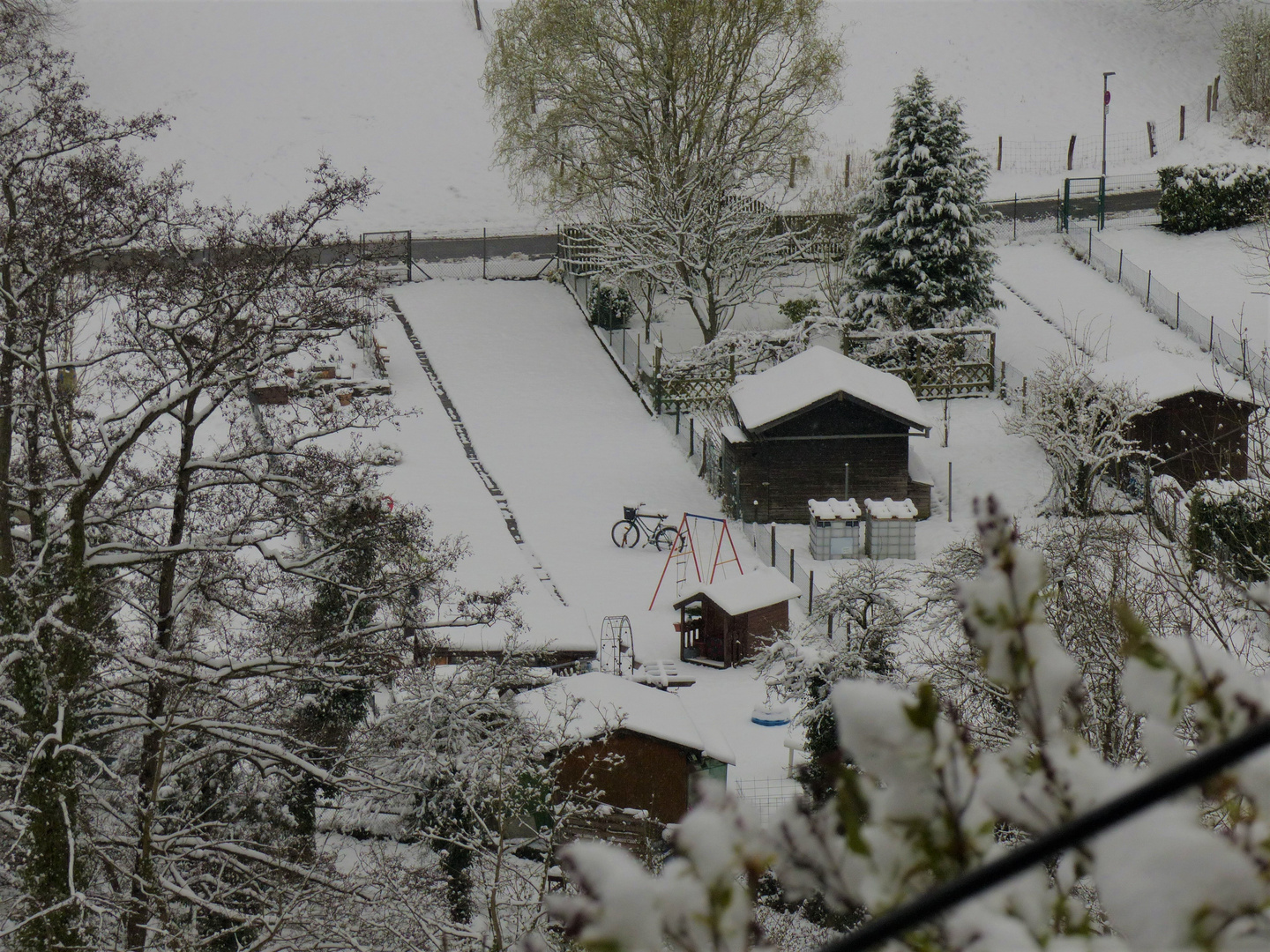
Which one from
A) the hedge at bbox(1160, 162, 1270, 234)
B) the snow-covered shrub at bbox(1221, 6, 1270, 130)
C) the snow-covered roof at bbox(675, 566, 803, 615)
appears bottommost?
the snow-covered roof at bbox(675, 566, 803, 615)

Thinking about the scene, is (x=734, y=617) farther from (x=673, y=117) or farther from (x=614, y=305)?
(x=614, y=305)

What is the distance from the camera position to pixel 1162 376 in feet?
83.7

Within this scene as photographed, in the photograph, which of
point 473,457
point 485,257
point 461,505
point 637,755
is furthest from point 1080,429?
Result: point 485,257

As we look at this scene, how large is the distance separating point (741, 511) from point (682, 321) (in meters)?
13.3

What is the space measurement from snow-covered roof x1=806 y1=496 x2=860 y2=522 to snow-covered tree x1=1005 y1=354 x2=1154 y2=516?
367cm

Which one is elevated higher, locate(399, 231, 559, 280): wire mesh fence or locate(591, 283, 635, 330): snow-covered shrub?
locate(399, 231, 559, 280): wire mesh fence

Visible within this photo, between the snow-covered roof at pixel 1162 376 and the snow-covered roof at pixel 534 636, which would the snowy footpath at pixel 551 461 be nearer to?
the snow-covered roof at pixel 534 636

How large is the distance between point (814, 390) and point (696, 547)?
354cm

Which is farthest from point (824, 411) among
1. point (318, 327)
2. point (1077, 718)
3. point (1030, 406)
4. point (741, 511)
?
point (1077, 718)

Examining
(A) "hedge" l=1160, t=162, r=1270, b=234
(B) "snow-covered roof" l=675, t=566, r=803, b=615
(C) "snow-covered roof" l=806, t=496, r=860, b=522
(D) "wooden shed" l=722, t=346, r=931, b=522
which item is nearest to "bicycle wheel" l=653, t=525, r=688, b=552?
(D) "wooden shed" l=722, t=346, r=931, b=522

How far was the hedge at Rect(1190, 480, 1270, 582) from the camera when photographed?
49.1 ft

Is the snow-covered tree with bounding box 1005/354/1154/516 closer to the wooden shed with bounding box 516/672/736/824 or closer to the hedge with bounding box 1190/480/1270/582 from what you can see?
the hedge with bounding box 1190/480/1270/582

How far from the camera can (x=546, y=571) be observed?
898 inches

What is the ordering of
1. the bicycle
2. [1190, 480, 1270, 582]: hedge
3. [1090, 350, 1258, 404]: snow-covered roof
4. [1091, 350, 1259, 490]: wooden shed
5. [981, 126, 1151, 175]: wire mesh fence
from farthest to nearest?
[981, 126, 1151, 175]: wire mesh fence → [1090, 350, 1258, 404]: snow-covered roof → [1091, 350, 1259, 490]: wooden shed → the bicycle → [1190, 480, 1270, 582]: hedge
